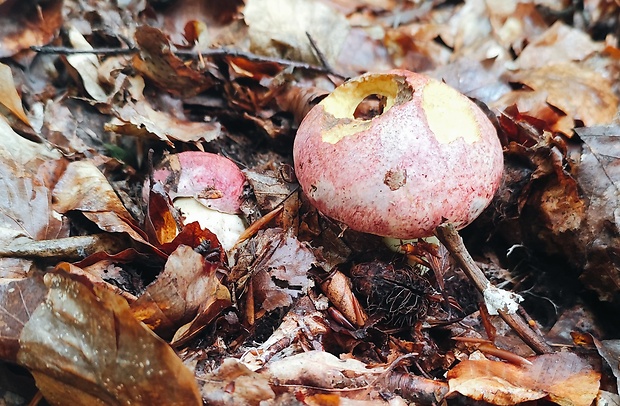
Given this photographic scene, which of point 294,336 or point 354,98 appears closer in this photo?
point 294,336

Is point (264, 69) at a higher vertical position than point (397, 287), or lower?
higher

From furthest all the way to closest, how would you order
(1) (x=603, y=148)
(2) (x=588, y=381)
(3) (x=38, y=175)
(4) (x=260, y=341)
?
1. (1) (x=603, y=148)
2. (3) (x=38, y=175)
3. (4) (x=260, y=341)
4. (2) (x=588, y=381)

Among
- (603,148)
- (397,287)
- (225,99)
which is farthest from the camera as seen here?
(225,99)

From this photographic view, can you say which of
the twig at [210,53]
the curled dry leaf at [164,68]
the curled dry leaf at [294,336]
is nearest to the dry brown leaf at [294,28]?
the twig at [210,53]

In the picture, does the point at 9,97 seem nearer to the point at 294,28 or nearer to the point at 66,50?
the point at 66,50


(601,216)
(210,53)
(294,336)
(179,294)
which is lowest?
(294,336)

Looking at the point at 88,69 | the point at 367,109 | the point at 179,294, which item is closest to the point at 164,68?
the point at 88,69

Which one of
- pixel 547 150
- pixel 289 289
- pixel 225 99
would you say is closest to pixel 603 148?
pixel 547 150

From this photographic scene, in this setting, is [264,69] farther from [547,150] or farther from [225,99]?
[547,150]
